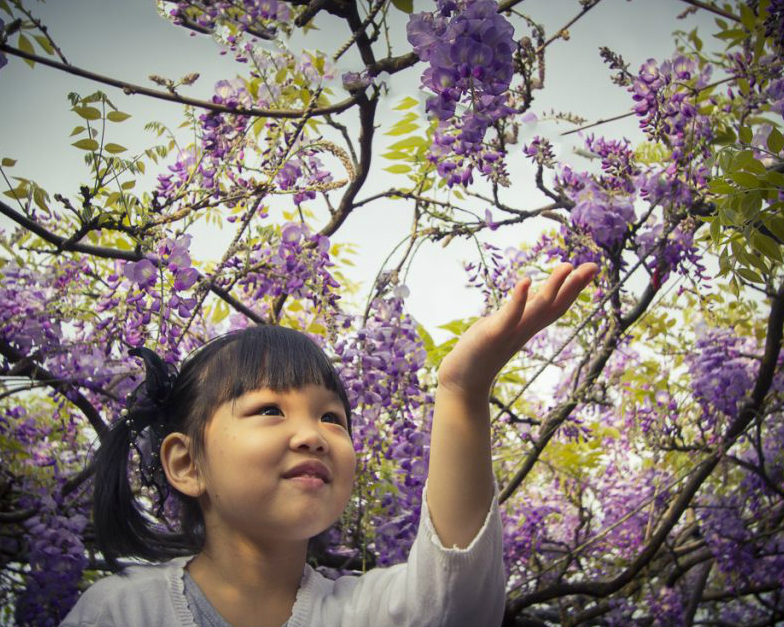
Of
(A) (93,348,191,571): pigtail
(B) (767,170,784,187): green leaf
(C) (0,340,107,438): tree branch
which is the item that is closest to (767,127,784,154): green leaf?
(B) (767,170,784,187): green leaf

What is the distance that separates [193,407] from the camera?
1.44 metres

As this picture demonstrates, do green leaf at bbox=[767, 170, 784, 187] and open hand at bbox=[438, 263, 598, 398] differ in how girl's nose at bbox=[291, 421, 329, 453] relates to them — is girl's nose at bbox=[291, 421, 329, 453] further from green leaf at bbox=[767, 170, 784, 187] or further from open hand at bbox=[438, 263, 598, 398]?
green leaf at bbox=[767, 170, 784, 187]

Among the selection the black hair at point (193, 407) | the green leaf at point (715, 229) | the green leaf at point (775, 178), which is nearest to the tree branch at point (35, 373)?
the black hair at point (193, 407)

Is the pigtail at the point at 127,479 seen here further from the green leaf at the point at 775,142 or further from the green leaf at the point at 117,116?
the green leaf at the point at 775,142

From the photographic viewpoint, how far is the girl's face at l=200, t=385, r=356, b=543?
48.3 inches

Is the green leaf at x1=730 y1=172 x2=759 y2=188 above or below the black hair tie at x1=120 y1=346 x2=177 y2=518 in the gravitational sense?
above

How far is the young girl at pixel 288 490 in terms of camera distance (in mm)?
1101

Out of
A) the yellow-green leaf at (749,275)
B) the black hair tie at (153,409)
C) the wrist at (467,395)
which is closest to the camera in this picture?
the wrist at (467,395)

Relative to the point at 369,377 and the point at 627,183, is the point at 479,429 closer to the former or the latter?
the point at 369,377

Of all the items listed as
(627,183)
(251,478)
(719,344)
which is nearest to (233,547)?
(251,478)

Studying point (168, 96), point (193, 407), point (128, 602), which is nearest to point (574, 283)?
point (193, 407)

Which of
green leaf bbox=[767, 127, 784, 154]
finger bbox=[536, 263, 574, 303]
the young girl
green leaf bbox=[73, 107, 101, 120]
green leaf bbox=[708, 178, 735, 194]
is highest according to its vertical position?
green leaf bbox=[73, 107, 101, 120]

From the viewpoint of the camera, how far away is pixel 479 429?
111 centimetres

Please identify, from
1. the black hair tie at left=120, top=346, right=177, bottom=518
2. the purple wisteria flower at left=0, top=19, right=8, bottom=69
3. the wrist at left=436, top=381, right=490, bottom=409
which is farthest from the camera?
the purple wisteria flower at left=0, top=19, right=8, bottom=69
